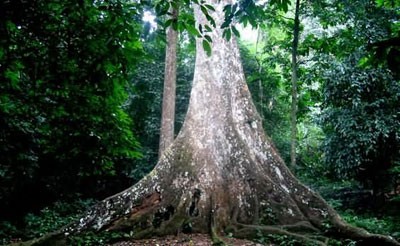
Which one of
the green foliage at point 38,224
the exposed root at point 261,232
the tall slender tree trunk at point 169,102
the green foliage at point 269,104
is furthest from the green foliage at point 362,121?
the green foliage at point 38,224

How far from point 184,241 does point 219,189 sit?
46.5 inches

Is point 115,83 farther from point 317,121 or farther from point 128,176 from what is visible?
point 128,176

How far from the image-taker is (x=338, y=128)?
9930 millimetres

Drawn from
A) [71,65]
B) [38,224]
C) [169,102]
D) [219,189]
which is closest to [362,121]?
[219,189]

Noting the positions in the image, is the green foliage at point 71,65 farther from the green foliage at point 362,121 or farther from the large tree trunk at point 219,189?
the green foliage at point 362,121

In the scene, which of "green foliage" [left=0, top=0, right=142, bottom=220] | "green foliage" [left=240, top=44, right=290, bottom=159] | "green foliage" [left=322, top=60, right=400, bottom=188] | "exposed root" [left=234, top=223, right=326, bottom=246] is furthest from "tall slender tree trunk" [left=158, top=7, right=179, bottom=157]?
"green foliage" [left=0, top=0, right=142, bottom=220]

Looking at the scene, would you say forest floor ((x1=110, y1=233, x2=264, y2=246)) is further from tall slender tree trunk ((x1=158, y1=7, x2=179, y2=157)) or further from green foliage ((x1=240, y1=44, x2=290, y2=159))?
green foliage ((x1=240, y1=44, x2=290, y2=159))

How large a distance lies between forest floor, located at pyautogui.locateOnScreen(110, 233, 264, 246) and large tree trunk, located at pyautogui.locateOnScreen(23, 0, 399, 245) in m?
0.14

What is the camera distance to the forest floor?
5.61m

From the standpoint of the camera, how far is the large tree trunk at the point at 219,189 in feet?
20.1

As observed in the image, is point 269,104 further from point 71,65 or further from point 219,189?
point 71,65

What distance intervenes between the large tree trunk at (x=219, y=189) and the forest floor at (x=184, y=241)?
0.14 m

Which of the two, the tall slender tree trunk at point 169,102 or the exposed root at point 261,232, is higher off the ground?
the tall slender tree trunk at point 169,102

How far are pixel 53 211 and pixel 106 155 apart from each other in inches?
279
